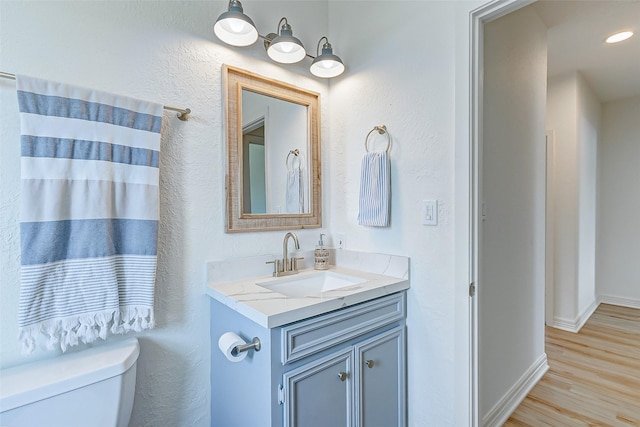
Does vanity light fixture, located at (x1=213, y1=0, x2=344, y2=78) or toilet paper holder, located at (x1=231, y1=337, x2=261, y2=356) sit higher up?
vanity light fixture, located at (x1=213, y1=0, x2=344, y2=78)

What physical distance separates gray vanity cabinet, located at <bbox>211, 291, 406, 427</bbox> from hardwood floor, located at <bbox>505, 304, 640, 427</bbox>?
36.8 inches

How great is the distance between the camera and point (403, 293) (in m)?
1.46

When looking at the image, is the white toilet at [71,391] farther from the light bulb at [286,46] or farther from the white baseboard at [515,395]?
the white baseboard at [515,395]

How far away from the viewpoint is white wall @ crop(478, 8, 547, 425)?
1.52 meters

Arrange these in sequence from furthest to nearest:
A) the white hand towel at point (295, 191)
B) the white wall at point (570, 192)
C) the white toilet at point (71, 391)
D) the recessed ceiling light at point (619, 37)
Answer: the white wall at point (570, 192) → the recessed ceiling light at point (619, 37) → the white hand towel at point (295, 191) → the white toilet at point (71, 391)

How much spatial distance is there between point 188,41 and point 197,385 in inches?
61.0

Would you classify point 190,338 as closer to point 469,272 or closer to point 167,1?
point 469,272

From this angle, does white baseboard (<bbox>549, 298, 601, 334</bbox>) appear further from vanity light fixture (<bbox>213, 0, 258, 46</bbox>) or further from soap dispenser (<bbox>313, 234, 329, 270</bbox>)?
vanity light fixture (<bbox>213, 0, 258, 46</bbox>)

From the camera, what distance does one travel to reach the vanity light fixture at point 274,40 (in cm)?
128

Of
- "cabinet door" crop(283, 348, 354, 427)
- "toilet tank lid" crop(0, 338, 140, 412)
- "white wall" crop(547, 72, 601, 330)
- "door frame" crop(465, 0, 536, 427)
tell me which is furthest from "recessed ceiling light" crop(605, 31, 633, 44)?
"toilet tank lid" crop(0, 338, 140, 412)

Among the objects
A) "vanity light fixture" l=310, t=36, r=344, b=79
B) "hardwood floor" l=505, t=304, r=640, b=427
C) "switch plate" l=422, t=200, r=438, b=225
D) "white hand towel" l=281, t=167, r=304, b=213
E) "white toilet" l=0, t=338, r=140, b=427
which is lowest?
"hardwood floor" l=505, t=304, r=640, b=427

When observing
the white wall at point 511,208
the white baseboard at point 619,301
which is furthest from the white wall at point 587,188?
the white wall at point 511,208

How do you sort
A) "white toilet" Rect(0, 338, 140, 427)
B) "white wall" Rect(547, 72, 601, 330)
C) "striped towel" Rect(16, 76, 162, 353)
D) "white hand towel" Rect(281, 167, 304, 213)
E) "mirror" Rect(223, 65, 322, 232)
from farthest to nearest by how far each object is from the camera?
"white wall" Rect(547, 72, 601, 330) < "white hand towel" Rect(281, 167, 304, 213) < "mirror" Rect(223, 65, 322, 232) < "striped towel" Rect(16, 76, 162, 353) < "white toilet" Rect(0, 338, 140, 427)

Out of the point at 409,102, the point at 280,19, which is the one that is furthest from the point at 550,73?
the point at 280,19
